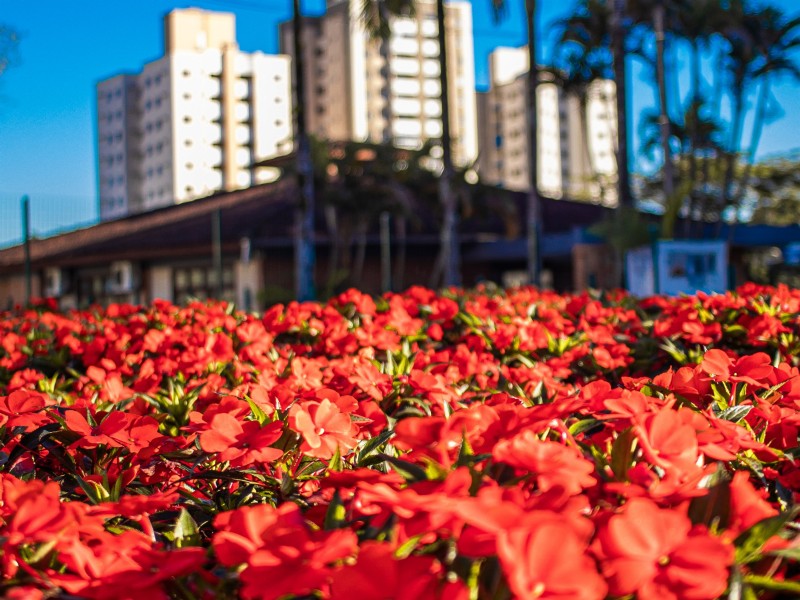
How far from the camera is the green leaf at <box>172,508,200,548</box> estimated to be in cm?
141

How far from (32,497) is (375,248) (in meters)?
27.5

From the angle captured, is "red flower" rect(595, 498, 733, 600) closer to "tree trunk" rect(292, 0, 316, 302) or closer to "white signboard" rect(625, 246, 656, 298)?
"white signboard" rect(625, 246, 656, 298)

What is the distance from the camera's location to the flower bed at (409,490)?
A: 98 centimetres

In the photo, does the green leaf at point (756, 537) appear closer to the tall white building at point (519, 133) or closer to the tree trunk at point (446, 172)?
the tree trunk at point (446, 172)

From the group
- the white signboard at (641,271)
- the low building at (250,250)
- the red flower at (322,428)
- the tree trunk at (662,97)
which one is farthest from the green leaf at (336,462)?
the tree trunk at (662,97)

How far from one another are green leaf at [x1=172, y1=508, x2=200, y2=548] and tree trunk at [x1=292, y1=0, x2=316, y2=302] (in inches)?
576

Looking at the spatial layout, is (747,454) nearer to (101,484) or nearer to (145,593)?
(145,593)

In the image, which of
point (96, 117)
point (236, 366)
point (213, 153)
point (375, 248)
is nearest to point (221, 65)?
point (213, 153)

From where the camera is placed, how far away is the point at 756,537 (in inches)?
42.9

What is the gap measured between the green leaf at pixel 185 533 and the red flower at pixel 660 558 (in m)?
0.67

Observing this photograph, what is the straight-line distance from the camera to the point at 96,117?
91.8m

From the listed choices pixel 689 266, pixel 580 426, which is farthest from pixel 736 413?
pixel 689 266

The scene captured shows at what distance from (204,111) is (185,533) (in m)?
84.3

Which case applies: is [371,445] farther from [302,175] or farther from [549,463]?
[302,175]
